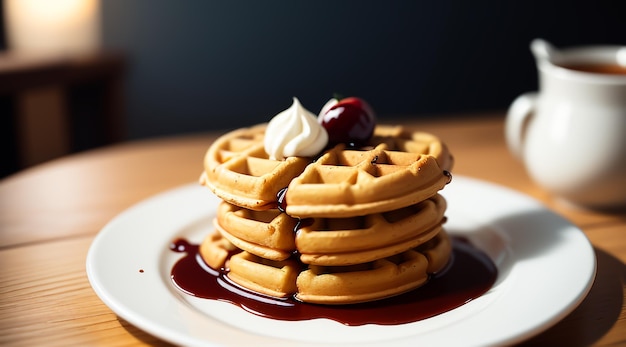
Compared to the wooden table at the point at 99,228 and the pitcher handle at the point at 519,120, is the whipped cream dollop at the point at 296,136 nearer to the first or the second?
the wooden table at the point at 99,228

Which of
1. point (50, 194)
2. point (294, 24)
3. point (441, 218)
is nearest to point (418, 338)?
point (441, 218)

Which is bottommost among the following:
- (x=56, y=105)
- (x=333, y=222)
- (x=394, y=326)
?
(x=56, y=105)

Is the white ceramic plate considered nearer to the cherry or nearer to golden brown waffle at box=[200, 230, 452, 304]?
golden brown waffle at box=[200, 230, 452, 304]

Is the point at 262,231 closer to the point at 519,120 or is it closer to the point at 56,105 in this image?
the point at 519,120

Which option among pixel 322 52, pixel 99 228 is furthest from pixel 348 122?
pixel 322 52

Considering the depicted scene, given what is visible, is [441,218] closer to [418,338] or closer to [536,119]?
[418,338]

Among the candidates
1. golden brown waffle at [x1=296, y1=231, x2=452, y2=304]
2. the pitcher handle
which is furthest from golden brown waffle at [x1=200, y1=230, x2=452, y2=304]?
the pitcher handle

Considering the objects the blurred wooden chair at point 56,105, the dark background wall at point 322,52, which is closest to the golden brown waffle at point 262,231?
the blurred wooden chair at point 56,105
